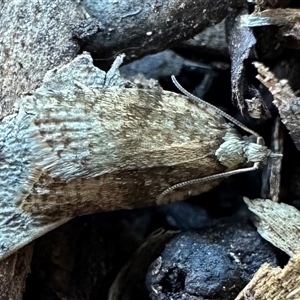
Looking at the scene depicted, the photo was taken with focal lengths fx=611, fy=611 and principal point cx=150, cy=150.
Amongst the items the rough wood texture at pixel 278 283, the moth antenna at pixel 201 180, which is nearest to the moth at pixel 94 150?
the moth antenna at pixel 201 180

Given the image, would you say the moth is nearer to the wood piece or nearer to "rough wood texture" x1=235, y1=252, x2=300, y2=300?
the wood piece

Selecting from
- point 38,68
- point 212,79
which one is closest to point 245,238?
point 212,79

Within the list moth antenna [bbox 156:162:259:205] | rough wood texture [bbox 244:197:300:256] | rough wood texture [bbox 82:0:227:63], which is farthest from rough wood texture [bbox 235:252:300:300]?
rough wood texture [bbox 82:0:227:63]

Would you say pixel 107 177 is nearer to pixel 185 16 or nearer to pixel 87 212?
pixel 87 212

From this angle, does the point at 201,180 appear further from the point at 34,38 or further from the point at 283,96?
the point at 34,38

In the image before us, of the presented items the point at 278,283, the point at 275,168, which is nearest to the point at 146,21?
the point at 275,168
